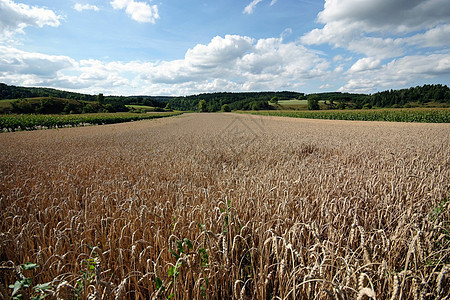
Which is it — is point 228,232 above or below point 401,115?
below

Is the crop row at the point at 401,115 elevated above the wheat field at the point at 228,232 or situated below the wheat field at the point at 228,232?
above

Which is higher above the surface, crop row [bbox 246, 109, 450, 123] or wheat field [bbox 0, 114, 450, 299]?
crop row [bbox 246, 109, 450, 123]

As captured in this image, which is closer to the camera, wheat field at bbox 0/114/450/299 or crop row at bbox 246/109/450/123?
wheat field at bbox 0/114/450/299

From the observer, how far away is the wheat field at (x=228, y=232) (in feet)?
5.69

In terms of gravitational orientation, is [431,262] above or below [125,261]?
above

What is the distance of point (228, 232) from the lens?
2.69 metres

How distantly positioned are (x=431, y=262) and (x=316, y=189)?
180cm

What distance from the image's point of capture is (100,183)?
4.77 meters

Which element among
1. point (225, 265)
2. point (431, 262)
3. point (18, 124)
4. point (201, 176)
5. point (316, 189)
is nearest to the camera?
point (225, 265)

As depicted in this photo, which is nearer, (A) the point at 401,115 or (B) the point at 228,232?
(B) the point at 228,232

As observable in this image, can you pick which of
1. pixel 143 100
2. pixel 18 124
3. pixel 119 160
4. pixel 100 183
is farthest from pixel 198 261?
pixel 143 100

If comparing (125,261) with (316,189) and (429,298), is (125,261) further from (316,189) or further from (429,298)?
(316,189)

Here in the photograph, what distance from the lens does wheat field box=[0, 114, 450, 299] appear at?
68.2 inches

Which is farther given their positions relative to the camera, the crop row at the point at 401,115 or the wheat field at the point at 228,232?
the crop row at the point at 401,115
